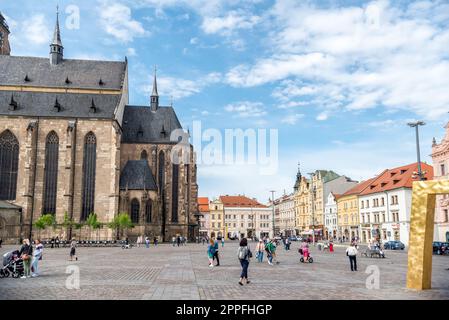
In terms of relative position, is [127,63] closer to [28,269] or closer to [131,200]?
[131,200]

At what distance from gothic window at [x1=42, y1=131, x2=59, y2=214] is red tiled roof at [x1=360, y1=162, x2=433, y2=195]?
156 ft

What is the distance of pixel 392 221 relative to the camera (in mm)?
62281

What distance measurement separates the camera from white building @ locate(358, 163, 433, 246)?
5959cm

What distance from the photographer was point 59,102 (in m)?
66.0

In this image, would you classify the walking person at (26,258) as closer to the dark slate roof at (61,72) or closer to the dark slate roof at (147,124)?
the dark slate roof at (147,124)

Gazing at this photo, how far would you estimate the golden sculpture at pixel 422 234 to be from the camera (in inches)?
544

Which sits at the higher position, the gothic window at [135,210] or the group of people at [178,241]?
the gothic window at [135,210]

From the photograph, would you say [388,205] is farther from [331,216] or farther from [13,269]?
[13,269]

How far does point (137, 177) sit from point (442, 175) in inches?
1614

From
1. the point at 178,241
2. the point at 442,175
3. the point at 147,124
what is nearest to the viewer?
the point at 442,175

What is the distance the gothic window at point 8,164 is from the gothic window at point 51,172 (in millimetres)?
4036

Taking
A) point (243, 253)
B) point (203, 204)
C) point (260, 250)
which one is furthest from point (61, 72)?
point (243, 253)

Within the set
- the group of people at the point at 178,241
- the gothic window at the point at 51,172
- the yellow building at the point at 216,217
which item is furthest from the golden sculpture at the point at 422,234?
the yellow building at the point at 216,217

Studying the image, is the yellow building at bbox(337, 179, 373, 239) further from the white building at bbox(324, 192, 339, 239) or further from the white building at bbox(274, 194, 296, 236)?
the white building at bbox(274, 194, 296, 236)
